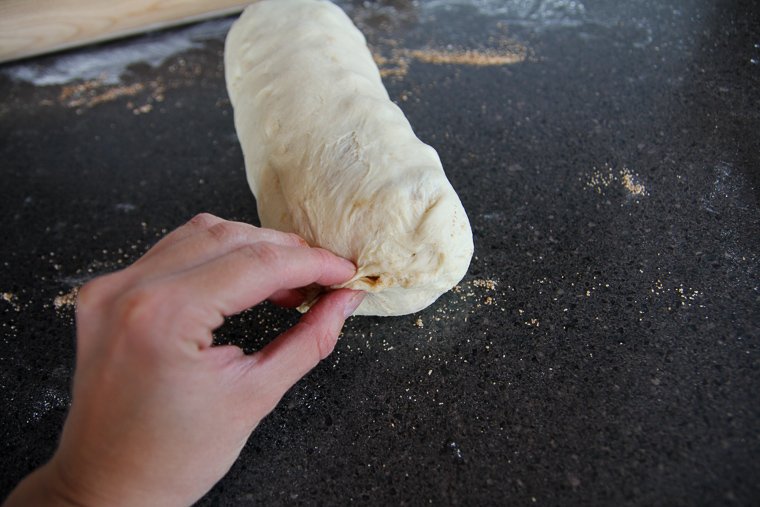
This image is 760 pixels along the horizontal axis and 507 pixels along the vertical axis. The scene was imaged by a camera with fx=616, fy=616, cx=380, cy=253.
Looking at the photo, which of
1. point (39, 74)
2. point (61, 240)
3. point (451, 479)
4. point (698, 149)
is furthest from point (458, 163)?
point (39, 74)

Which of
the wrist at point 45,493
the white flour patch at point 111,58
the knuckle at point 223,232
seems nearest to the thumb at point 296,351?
the knuckle at point 223,232

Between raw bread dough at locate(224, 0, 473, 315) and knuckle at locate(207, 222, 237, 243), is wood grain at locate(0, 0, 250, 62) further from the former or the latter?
knuckle at locate(207, 222, 237, 243)

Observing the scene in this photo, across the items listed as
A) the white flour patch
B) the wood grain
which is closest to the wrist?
the white flour patch

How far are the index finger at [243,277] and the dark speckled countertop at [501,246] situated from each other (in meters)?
0.44

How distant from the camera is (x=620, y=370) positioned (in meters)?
1.43

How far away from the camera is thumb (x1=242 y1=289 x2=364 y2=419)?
1180 mm

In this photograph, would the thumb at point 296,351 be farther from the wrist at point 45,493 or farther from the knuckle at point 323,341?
the wrist at point 45,493

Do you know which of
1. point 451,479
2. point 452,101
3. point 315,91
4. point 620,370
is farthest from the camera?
point 452,101

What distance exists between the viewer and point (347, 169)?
138 centimetres

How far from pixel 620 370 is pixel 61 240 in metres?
1.64

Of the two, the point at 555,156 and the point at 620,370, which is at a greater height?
the point at 555,156

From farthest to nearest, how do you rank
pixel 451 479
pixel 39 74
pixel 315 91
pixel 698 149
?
pixel 39 74 → pixel 698 149 → pixel 315 91 → pixel 451 479

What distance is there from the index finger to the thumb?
0.11 m

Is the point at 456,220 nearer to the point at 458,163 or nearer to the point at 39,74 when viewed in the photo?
the point at 458,163
